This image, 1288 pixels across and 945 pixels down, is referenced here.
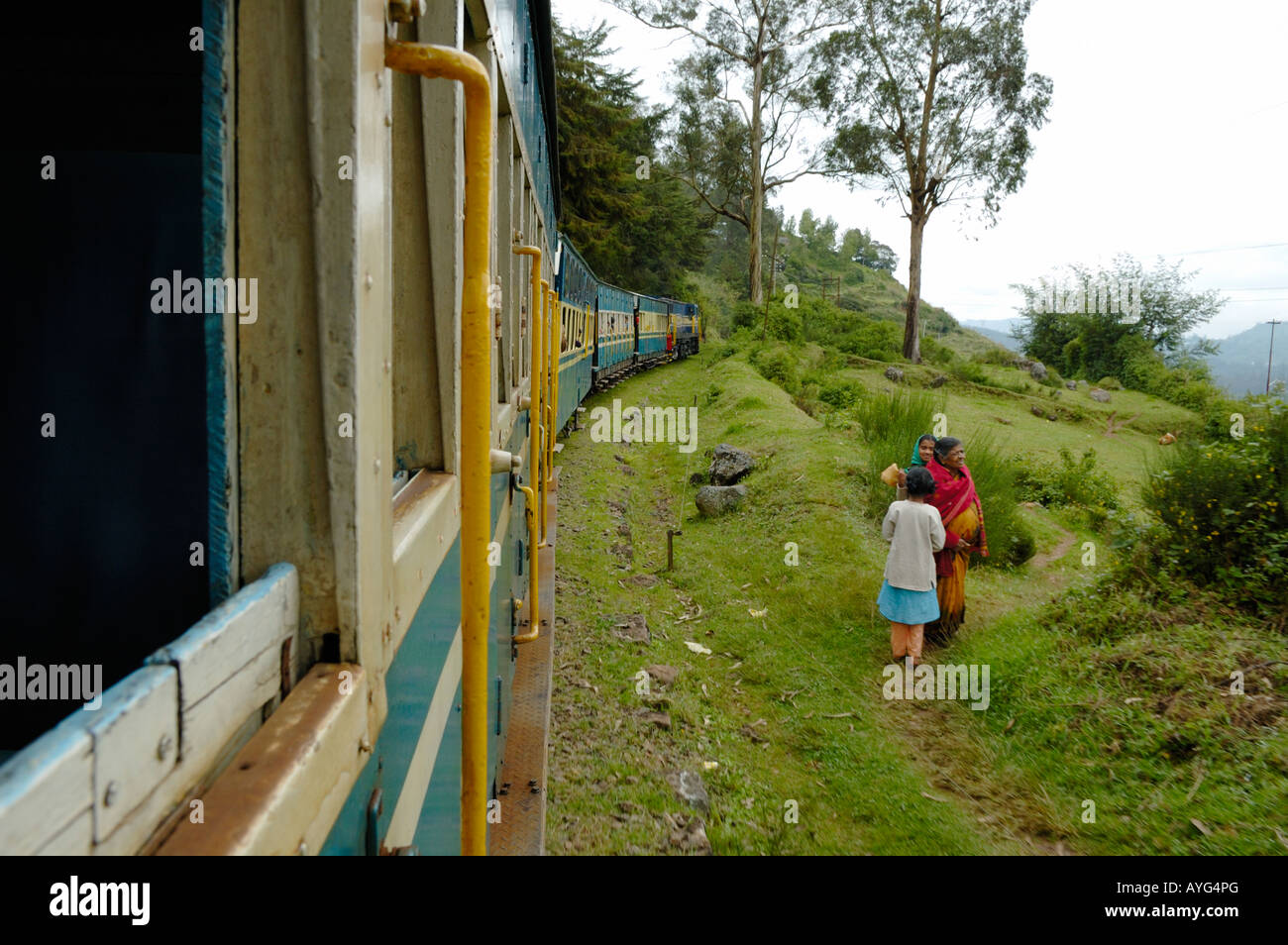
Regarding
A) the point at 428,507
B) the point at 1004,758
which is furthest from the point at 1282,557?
the point at 428,507

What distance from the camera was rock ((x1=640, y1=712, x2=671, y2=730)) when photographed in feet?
17.4

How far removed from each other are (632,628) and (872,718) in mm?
1899

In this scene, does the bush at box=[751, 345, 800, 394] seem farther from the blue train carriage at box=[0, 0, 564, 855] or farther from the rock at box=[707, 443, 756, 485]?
the blue train carriage at box=[0, 0, 564, 855]

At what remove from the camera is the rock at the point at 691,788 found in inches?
176

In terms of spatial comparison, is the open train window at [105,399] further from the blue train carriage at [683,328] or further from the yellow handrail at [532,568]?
the blue train carriage at [683,328]

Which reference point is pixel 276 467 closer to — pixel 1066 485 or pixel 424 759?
pixel 424 759

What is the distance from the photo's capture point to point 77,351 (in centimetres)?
177

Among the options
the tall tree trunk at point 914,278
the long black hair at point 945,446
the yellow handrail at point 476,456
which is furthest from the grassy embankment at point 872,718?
the tall tree trunk at point 914,278

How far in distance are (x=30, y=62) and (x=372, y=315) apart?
141cm

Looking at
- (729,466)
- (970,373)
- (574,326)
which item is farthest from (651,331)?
(574,326)

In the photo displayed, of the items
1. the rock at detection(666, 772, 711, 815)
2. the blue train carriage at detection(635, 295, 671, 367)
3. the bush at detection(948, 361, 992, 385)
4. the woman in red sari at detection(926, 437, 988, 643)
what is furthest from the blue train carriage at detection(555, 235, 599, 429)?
the bush at detection(948, 361, 992, 385)

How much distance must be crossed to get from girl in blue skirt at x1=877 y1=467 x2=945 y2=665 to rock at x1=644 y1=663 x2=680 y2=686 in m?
1.55

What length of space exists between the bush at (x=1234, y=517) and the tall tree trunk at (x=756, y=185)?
2487 cm
